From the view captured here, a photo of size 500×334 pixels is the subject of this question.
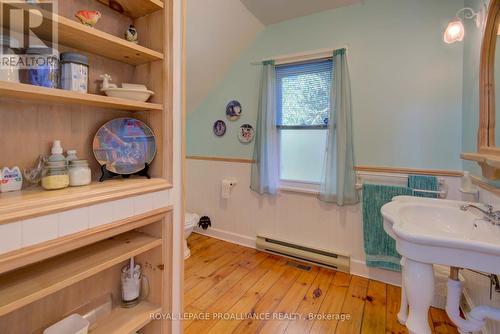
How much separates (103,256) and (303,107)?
1978 mm

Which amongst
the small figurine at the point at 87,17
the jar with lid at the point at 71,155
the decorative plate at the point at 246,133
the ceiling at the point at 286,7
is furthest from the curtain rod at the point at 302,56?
the jar with lid at the point at 71,155

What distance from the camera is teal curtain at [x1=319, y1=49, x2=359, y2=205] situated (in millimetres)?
2021

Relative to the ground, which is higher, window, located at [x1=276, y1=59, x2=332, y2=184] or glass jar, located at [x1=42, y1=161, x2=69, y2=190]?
window, located at [x1=276, y1=59, x2=332, y2=184]

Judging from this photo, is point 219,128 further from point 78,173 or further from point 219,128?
point 78,173

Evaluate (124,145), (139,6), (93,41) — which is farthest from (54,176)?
(139,6)

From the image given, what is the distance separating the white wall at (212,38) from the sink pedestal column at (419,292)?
7.28ft

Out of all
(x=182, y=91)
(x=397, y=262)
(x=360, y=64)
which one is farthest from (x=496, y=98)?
(x=182, y=91)

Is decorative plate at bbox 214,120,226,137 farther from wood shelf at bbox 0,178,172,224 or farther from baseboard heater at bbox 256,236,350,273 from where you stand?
wood shelf at bbox 0,178,172,224

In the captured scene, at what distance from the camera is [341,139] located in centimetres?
204

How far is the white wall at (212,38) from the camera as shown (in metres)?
2.00

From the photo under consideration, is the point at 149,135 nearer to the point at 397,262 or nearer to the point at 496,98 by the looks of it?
the point at 496,98

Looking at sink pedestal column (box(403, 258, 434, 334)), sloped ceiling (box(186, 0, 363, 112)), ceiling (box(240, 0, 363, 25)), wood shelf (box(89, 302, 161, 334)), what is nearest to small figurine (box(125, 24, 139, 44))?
sloped ceiling (box(186, 0, 363, 112))

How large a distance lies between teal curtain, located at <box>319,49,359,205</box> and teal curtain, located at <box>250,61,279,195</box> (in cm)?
55

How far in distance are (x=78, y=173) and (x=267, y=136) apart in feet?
5.64
